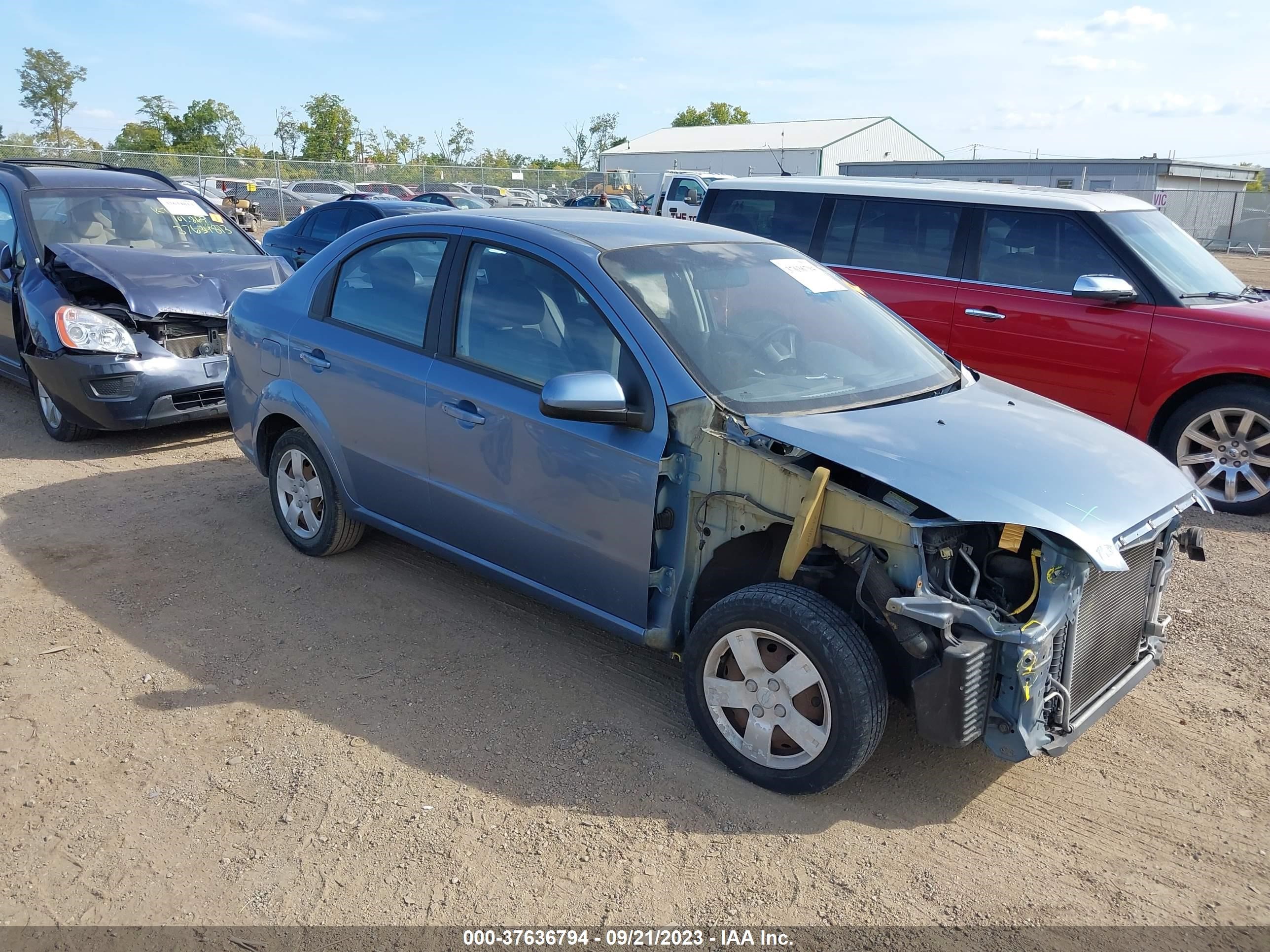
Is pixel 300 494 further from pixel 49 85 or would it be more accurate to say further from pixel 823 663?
pixel 49 85

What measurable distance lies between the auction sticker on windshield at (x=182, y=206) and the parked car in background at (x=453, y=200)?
1131cm

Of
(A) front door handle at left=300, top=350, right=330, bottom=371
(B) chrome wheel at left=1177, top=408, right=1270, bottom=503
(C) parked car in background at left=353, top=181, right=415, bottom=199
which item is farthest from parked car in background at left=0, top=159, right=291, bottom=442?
(C) parked car in background at left=353, top=181, right=415, bottom=199

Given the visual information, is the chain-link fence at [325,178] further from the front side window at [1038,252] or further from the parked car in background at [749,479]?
the parked car in background at [749,479]

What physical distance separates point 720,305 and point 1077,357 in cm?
380

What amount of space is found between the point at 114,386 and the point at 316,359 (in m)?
2.88

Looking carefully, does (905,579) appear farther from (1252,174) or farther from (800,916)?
(1252,174)

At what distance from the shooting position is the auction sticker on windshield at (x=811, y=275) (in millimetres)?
4383

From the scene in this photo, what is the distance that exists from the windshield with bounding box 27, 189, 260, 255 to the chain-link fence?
65.3 ft

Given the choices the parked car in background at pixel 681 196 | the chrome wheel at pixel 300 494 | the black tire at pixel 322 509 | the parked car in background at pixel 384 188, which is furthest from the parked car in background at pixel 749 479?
the parked car in background at pixel 384 188

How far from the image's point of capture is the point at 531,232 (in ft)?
13.5

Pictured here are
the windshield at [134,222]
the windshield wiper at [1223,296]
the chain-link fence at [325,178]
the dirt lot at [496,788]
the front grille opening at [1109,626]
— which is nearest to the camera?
the dirt lot at [496,788]

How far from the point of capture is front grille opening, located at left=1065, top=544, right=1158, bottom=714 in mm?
3160

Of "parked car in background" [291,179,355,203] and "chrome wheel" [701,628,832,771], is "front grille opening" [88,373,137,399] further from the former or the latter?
"parked car in background" [291,179,355,203]

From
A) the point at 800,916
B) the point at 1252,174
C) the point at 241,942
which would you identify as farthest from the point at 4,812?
the point at 1252,174
